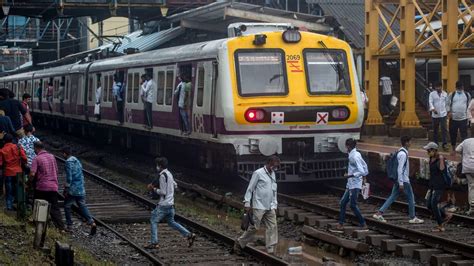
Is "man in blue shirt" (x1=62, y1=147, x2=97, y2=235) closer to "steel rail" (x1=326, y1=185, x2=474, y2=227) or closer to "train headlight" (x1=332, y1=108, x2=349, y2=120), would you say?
"steel rail" (x1=326, y1=185, x2=474, y2=227)

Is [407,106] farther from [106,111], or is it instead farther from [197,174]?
[106,111]

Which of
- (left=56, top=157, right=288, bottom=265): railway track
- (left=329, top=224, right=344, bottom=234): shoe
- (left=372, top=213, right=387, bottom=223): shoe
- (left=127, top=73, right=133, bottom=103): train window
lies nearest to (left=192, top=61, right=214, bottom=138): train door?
(left=56, top=157, right=288, bottom=265): railway track

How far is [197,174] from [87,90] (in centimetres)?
825

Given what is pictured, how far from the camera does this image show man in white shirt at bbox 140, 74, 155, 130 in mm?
19594

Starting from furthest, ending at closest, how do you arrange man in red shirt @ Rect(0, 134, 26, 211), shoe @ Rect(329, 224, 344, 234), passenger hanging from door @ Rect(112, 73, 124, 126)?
passenger hanging from door @ Rect(112, 73, 124, 126) < man in red shirt @ Rect(0, 134, 26, 211) < shoe @ Rect(329, 224, 344, 234)

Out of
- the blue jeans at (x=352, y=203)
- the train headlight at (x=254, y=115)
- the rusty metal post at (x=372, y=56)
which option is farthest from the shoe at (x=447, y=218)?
the rusty metal post at (x=372, y=56)

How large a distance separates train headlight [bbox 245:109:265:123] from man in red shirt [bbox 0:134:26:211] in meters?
4.03

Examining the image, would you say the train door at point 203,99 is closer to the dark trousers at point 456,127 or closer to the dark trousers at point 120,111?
the dark trousers at point 456,127

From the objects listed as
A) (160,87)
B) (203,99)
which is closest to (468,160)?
(203,99)

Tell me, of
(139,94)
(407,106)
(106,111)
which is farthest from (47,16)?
(407,106)

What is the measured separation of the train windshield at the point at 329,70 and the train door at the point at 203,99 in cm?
181

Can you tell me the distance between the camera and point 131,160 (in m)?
23.9

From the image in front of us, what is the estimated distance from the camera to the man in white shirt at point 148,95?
19594 mm

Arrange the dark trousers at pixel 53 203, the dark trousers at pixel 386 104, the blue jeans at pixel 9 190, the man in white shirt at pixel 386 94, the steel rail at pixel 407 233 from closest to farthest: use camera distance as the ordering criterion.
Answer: the steel rail at pixel 407 233 → the dark trousers at pixel 53 203 → the blue jeans at pixel 9 190 → the man in white shirt at pixel 386 94 → the dark trousers at pixel 386 104
